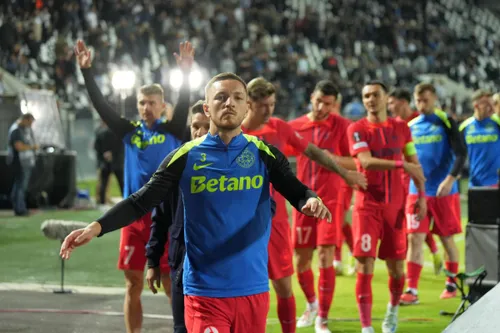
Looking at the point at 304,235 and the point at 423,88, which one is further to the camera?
the point at 423,88

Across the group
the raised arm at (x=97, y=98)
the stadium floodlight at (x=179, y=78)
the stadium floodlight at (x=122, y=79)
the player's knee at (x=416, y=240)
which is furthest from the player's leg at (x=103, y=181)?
the raised arm at (x=97, y=98)

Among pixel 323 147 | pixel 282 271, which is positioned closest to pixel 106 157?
pixel 323 147

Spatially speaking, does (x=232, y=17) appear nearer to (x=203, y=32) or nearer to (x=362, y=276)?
(x=203, y=32)

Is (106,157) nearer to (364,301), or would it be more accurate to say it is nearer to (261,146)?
(364,301)

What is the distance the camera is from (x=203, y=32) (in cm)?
3094

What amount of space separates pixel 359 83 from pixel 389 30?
630 centimetres

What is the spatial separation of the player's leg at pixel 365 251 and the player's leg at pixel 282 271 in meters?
0.92

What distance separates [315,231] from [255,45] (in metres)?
23.8

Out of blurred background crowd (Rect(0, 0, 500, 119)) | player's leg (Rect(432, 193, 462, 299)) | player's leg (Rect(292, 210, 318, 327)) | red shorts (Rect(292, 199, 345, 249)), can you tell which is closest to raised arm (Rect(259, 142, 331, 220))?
red shorts (Rect(292, 199, 345, 249))

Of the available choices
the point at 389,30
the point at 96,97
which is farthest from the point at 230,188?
the point at 389,30

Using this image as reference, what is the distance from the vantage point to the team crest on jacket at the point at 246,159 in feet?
14.9

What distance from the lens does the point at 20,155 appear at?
1859 cm

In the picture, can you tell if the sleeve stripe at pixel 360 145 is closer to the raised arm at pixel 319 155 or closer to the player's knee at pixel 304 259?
the raised arm at pixel 319 155

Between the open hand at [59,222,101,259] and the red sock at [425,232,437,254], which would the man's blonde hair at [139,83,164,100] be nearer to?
the open hand at [59,222,101,259]
